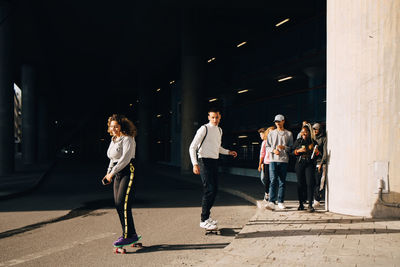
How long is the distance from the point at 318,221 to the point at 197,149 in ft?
7.91

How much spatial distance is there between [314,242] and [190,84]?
53.9 feet

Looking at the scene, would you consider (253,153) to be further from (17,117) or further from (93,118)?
(17,117)

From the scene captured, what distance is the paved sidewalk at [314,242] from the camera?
14.4 ft

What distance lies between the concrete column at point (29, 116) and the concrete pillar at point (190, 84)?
53.8 feet

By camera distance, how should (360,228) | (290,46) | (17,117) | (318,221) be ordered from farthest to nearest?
1. (17,117)
2. (290,46)
3. (318,221)
4. (360,228)

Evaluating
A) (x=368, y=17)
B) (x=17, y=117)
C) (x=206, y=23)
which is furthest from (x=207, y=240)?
(x=17, y=117)

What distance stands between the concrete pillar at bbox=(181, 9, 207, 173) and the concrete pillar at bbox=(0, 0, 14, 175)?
8.61 m

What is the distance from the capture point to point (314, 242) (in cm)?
521

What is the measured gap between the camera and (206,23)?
20656 mm

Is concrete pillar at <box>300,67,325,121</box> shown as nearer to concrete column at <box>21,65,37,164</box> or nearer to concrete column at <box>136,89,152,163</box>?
concrete column at <box>21,65,37,164</box>

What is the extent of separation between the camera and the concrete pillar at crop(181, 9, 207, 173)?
20.9 m

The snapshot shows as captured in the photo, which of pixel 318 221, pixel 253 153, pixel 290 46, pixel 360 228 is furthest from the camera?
pixel 253 153

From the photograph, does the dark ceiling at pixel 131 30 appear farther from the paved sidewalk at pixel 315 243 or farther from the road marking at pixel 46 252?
the road marking at pixel 46 252

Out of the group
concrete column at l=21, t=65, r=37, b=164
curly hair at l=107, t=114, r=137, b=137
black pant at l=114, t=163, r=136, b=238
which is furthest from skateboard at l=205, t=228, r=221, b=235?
concrete column at l=21, t=65, r=37, b=164
